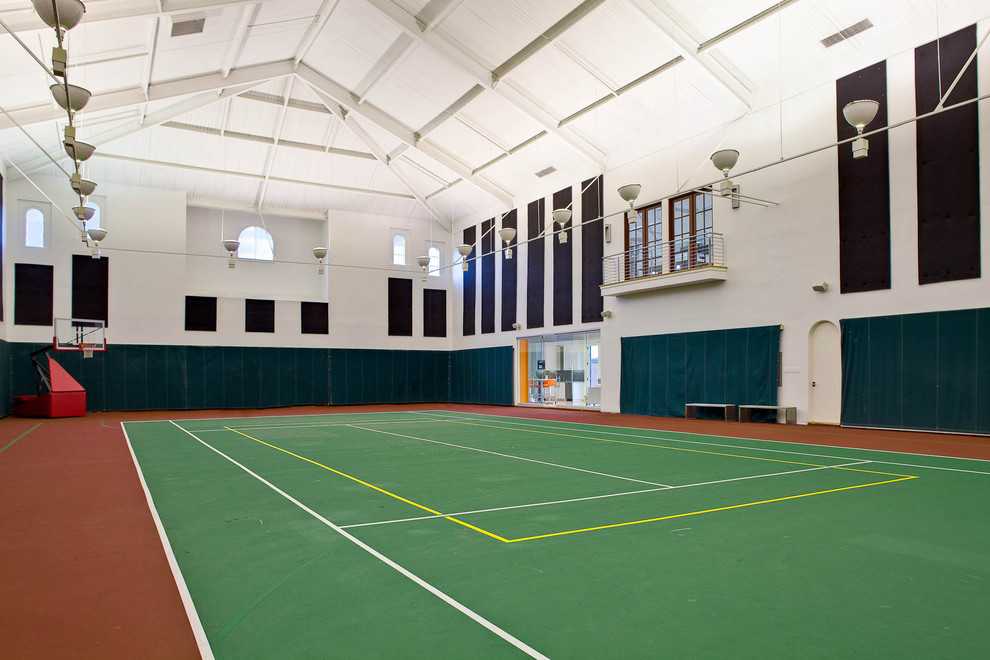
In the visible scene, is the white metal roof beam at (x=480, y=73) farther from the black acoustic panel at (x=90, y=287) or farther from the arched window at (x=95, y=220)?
the black acoustic panel at (x=90, y=287)

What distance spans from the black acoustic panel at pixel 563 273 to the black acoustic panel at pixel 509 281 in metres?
2.91

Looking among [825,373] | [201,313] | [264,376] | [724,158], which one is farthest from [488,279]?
[724,158]

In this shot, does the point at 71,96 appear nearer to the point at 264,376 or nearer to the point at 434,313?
the point at 264,376

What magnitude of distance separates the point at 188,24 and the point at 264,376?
1731 cm

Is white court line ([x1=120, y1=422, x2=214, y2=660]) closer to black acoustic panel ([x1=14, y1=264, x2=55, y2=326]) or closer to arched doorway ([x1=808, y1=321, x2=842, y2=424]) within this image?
arched doorway ([x1=808, y1=321, x2=842, y2=424])

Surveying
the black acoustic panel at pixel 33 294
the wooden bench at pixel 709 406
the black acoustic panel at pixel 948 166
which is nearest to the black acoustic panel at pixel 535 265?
the wooden bench at pixel 709 406

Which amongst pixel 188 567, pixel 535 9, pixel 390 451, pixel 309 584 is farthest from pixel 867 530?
pixel 535 9

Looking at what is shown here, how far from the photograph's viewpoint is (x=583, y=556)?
16.7 feet

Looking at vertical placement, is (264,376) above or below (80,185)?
below

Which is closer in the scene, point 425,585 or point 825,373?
point 425,585

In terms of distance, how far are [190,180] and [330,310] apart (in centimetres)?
843

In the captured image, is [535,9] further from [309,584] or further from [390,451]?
[309,584]

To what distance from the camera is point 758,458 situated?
11.0 meters

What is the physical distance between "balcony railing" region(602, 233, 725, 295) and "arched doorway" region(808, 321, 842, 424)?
3528 millimetres
